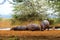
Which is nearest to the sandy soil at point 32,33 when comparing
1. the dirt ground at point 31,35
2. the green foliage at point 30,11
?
the dirt ground at point 31,35

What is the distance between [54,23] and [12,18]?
1.73ft

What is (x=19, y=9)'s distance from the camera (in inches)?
89.8

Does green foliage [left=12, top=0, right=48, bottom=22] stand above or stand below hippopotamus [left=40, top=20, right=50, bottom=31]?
above

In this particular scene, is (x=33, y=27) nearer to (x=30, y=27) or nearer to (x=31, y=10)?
(x=30, y=27)

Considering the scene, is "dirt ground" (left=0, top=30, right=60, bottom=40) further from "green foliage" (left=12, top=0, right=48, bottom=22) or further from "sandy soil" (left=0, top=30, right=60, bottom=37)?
"green foliage" (left=12, top=0, right=48, bottom=22)

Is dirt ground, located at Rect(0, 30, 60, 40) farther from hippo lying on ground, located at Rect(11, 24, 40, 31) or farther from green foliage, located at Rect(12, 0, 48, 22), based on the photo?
green foliage, located at Rect(12, 0, 48, 22)

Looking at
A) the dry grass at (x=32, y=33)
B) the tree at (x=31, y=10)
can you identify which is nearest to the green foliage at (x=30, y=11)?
the tree at (x=31, y=10)

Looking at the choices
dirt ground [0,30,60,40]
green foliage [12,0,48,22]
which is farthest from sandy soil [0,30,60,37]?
green foliage [12,0,48,22]

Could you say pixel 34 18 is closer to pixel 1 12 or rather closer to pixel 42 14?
pixel 42 14

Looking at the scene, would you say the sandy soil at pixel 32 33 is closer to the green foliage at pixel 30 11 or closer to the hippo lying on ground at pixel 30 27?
the hippo lying on ground at pixel 30 27

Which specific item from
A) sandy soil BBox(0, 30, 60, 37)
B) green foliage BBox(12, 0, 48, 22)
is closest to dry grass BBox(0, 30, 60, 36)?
sandy soil BBox(0, 30, 60, 37)

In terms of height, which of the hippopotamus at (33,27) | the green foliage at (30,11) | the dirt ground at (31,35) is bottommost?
the dirt ground at (31,35)

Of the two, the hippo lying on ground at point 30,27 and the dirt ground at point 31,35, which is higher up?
the hippo lying on ground at point 30,27

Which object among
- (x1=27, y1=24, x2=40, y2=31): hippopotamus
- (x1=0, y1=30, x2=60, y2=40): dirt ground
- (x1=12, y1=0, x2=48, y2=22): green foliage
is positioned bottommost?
(x1=0, y1=30, x2=60, y2=40): dirt ground
